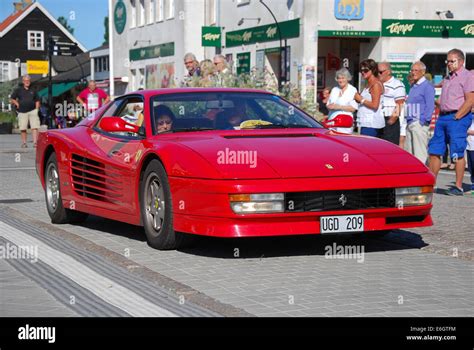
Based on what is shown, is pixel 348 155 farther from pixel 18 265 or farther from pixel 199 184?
pixel 18 265

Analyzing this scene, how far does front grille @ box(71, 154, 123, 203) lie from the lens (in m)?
8.38

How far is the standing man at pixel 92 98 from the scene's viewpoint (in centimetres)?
2262

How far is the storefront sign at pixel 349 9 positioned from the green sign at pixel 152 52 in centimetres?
1481

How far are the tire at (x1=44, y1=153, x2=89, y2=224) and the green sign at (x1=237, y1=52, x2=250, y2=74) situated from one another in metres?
26.8

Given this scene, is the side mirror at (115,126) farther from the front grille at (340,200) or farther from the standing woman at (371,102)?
the standing woman at (371,102)

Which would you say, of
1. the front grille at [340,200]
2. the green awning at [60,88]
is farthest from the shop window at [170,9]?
the front grille at [340,200]

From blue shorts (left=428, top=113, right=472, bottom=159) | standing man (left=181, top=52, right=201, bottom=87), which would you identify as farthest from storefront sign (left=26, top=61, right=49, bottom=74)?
blue shorts (left=428, top=113, right=472, bottom=159)

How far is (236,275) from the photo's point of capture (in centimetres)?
664

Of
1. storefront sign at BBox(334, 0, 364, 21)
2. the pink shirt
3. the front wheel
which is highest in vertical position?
storefront sign at BBox(334, 0, 364, 21)

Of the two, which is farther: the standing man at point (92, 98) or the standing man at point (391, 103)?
the standing man at point (92, 98)

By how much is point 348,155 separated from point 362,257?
81 cm

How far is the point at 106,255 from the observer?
24.6 ft

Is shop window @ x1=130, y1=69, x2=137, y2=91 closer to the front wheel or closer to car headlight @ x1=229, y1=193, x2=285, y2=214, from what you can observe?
the front wheel
